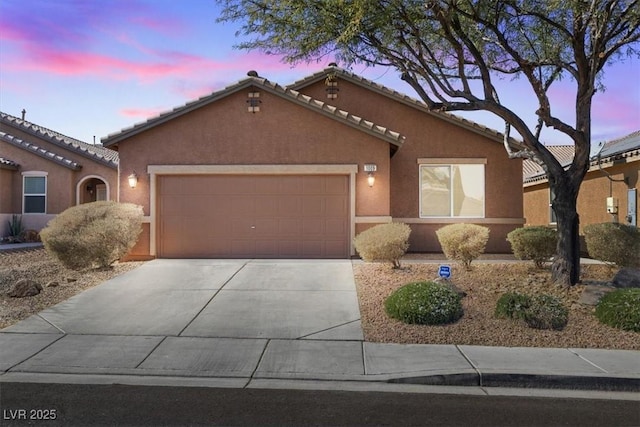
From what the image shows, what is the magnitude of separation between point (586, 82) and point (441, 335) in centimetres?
613

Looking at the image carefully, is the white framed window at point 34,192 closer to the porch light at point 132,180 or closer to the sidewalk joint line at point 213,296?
the porch light at point 132,180

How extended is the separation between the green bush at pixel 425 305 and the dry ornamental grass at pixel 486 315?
0.46 feet

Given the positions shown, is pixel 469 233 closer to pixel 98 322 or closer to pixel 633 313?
pixel 633 313

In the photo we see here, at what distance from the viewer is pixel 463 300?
372 inches

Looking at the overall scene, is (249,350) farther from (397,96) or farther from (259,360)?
(397,96)

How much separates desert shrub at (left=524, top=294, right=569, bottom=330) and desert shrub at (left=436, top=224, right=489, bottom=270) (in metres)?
3.13

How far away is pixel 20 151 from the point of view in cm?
2020

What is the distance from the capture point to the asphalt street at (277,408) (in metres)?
5.10

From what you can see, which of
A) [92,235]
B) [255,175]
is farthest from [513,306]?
[92,235]

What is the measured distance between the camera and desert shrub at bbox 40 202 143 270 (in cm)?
1185

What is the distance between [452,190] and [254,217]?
6022 millimetres

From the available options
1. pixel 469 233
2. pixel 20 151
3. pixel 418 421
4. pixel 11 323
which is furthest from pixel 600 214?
pixel 20 151

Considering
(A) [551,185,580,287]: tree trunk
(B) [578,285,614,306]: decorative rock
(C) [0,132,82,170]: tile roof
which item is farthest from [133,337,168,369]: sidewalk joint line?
(C) [0,132,82,170]: tile roof

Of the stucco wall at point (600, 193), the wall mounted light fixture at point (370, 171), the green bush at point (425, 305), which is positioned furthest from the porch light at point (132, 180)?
the stucco wall at point (600, 193)
